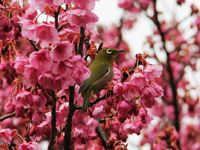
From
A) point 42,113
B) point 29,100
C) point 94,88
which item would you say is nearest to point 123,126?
point 94,88

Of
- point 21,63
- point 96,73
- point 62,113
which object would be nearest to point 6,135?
point 62,113

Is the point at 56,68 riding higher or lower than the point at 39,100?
higher

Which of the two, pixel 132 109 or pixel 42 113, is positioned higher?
pixel 132 109

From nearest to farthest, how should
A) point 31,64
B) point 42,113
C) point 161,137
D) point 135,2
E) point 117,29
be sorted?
point 31,64, point 42,113, point 161,137, point 135,2, point 117,29

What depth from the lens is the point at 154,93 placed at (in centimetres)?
212

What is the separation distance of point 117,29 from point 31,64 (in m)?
6.34

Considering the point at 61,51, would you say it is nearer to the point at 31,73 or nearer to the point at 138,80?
the point at 31,73

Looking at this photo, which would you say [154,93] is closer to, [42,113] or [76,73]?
[76,73]

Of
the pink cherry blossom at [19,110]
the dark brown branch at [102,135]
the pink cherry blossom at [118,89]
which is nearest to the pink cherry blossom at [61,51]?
the pink cherry blossom at [118,89]

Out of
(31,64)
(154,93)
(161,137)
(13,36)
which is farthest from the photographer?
(161,137)

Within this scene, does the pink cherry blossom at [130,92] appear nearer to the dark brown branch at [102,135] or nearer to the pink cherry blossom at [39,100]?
the pink cherry blossom at [39,100]

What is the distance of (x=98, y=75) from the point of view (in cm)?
275

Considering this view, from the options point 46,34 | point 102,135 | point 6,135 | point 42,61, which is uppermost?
point 46,34

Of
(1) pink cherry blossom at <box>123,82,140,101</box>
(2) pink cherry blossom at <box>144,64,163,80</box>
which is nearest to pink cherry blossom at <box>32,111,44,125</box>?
(1) pink cherry blossom at <box>123,82,140,101</box>
